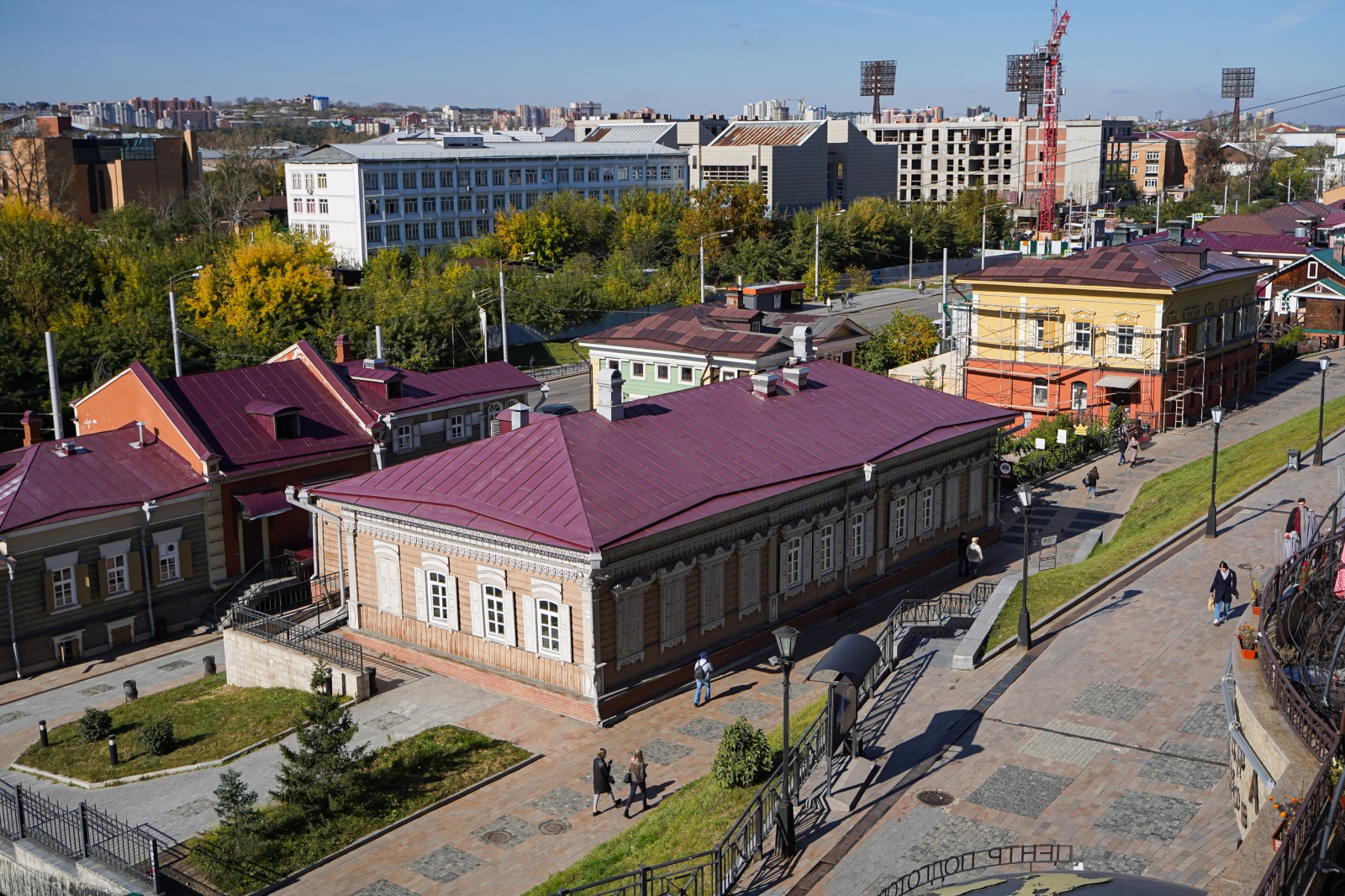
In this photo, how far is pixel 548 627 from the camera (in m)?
30.0

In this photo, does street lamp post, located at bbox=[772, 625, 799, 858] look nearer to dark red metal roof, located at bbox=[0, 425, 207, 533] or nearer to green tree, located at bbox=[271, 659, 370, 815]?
green tree, located at bbox=[271, 659, 370, 815]

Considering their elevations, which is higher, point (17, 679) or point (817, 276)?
point (817, 276)

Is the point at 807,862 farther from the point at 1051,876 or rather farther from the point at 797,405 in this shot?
the point at 797,405

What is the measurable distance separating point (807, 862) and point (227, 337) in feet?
192

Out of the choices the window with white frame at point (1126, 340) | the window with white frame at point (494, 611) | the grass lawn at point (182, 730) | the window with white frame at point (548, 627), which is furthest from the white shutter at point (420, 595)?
the window with white frame at point (1126, 340)

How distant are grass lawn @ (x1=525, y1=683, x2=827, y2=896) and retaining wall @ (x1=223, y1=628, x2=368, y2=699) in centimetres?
1002

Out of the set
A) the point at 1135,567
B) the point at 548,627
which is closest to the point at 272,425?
the point at 548,627

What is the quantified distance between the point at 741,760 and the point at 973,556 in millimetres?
18287

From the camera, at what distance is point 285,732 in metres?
29.2

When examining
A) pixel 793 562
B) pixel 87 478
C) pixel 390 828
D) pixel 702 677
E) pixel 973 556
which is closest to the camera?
pixel 390 828

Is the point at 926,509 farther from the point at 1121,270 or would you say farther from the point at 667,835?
the point at 1121,270

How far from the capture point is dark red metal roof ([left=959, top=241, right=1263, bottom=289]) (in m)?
58.6

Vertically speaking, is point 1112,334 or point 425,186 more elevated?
point 425,186

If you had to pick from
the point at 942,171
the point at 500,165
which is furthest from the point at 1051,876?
the point at 942,171
